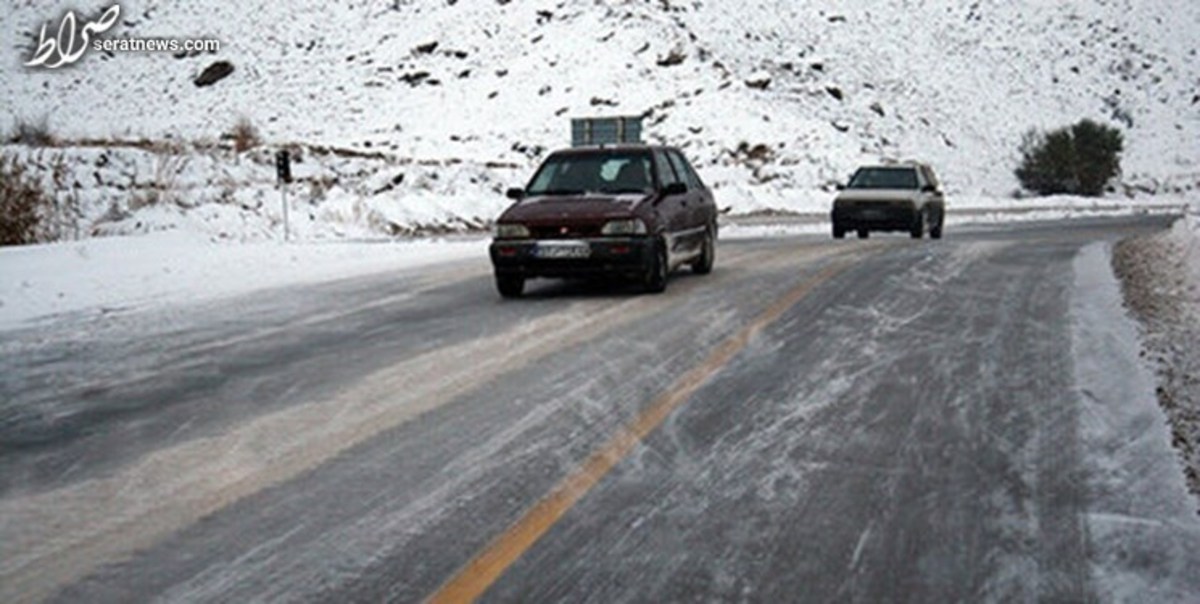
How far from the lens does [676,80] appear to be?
52250mm

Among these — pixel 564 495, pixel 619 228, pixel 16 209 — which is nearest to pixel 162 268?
pixel 16 209

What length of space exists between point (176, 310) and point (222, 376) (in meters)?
4.07

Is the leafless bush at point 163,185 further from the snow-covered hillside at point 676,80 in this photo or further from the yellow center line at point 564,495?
the snow-covered hillside at point 676,80

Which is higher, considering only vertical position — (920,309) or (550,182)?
(550,182)

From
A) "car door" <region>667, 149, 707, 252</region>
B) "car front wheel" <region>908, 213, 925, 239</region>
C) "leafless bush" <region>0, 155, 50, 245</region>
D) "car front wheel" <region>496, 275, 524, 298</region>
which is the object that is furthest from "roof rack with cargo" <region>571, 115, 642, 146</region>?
"car front wheel" <region>496, 275, 524, 298</region>

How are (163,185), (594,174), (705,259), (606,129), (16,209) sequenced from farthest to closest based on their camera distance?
(606,129) → (163,185) → (16,209) → (705,259) → (594,174)

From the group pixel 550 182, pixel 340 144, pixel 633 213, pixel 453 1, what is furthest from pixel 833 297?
pixel 453 1

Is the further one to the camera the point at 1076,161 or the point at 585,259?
the point at 1076,161

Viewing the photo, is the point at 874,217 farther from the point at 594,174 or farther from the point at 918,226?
the point at 594,174

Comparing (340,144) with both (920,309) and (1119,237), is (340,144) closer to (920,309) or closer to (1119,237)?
(1119,237)

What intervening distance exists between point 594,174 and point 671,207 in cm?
93

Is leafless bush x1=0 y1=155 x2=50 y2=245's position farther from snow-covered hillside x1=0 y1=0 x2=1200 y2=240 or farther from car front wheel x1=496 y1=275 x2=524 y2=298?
snow-covered hillside x1=0 y1=0 x2=1200 y2=240

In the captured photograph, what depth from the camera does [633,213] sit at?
1174cm

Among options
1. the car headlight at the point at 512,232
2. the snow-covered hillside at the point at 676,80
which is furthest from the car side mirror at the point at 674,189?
the snow-covered hillside at the point at 676,80
